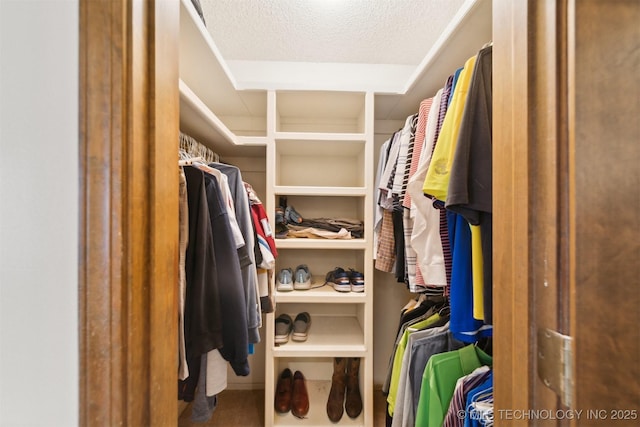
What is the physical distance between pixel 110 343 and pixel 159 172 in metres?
0.24

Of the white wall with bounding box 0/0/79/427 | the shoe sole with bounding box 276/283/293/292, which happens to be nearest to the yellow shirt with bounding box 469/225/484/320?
the white wall with bounding box 0/0/79/427

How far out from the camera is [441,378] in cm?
84

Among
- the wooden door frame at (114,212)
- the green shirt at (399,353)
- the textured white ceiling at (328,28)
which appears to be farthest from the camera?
the textured white ceiling at (328,28)

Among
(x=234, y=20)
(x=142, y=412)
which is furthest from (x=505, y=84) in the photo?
(x=234, y=20)

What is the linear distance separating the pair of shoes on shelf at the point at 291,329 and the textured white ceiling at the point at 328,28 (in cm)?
152

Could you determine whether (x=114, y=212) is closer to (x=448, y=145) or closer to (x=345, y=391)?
(x=448, y=145)

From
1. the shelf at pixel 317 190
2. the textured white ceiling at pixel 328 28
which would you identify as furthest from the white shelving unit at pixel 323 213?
the textured white ceiling at pixel 328 28

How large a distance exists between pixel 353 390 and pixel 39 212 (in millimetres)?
1489

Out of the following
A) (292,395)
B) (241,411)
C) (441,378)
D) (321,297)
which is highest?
(321,297)

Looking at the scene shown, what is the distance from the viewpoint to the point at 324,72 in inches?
62.6

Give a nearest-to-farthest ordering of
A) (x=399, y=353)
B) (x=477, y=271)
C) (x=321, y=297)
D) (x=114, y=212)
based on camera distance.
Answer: (x=114, y=212), (x=477, y=271), (x=399, y=353), (x=321, y=297)

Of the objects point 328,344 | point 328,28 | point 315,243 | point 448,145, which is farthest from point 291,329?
point 328,28

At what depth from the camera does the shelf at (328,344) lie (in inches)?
48.3

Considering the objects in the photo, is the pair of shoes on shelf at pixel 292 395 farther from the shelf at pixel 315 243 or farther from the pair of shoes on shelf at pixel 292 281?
the shelf at pixel 315 243
